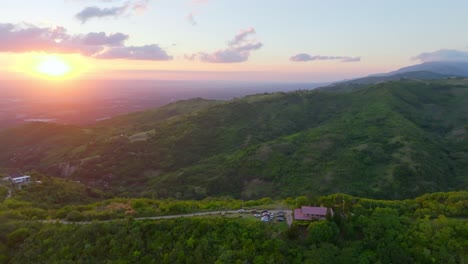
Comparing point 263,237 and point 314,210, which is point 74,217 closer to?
point 263,237

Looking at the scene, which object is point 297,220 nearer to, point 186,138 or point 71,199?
point 71,199

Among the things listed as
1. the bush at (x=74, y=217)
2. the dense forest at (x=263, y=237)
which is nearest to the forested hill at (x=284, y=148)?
the dense forest at (x=263, y=237)

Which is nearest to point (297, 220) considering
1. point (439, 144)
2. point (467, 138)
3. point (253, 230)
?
point (253, 230)

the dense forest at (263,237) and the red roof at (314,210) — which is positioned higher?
the red roof at (314,210)

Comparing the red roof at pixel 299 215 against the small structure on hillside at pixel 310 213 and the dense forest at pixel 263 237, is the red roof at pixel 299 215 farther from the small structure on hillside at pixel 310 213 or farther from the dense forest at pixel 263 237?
the dense forest at pixel 263 237

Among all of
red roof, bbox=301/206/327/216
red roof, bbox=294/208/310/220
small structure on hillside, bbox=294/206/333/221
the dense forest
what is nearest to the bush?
the dense forest

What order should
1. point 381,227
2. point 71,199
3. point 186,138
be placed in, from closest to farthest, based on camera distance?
point 381,227 → point 71,199 → point 186,138
